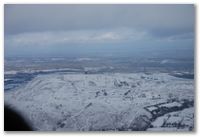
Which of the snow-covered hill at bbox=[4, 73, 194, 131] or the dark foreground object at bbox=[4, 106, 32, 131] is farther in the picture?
the snow-covered hill at bbox=[4, 73, 194, 131]

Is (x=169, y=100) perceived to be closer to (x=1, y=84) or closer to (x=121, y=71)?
(x=121, y=71)

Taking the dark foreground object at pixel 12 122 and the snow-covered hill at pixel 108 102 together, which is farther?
the snow-covered hill at pixel 108 102

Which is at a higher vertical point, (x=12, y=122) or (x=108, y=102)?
(x=108, y=102)

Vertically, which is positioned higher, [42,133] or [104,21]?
[104,21]

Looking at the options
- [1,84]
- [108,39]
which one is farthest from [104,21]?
[1,84]
